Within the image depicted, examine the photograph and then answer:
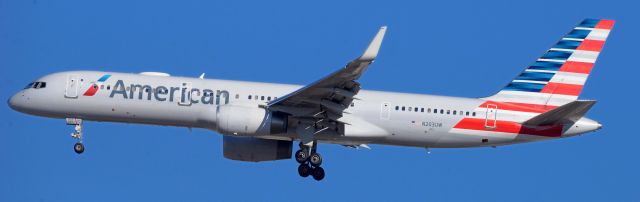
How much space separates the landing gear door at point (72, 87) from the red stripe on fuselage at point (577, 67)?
22047 millimetres

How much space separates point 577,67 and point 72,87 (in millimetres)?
23119

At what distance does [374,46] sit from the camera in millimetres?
47000

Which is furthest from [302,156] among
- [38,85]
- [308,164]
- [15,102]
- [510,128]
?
[15,102]

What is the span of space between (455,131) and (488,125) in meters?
1.46

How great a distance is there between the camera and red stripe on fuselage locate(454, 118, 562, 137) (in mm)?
54844

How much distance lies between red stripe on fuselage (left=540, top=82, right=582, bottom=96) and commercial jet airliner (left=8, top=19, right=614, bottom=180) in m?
0.07

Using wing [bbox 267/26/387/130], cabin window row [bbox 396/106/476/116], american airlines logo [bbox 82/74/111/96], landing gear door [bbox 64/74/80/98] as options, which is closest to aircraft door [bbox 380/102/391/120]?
cabin window row [bbox 396/106/476/116]

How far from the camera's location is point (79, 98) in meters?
56.2

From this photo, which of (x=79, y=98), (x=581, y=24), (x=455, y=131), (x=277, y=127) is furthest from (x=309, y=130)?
(x=581, y=24)

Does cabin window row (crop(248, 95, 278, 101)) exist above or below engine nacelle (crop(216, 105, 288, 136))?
above

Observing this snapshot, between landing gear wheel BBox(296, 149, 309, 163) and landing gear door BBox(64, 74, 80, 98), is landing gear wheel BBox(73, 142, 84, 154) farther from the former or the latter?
landing gear wheel BBox(296, 149, 309, 163)

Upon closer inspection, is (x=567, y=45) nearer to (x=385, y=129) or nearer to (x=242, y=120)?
(x=385, y=129)

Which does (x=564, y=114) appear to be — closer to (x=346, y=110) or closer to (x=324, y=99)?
(x=346, y=110)

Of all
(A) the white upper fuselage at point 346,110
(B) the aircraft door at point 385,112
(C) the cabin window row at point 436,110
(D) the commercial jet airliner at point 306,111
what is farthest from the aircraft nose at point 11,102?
(C) the cabin window row at point 436,110
